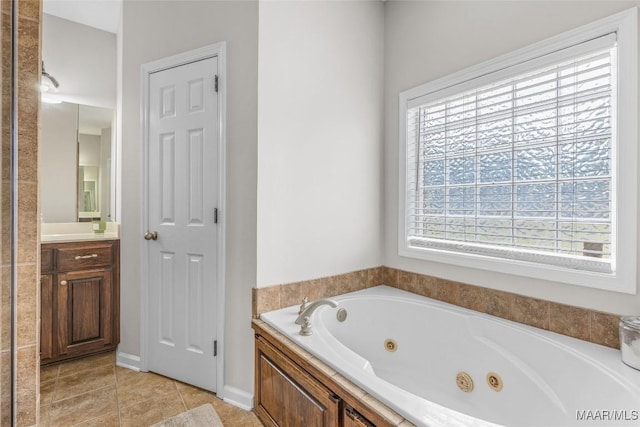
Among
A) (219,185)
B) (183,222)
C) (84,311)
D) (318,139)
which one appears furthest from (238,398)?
(318,139)

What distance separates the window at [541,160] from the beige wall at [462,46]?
0.20 ft

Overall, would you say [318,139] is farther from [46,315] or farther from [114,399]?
[46,315]

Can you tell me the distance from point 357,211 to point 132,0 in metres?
2.21

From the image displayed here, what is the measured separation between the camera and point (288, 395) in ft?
4.72

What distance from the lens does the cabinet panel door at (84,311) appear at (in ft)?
7.52

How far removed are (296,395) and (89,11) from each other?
3.42m

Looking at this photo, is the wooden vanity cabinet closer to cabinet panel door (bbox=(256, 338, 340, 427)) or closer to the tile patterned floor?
cabinet panel door (bbox=(256, 338, 340, 427))

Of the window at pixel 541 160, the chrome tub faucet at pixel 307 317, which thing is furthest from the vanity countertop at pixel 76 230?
the window at pixel 541 160

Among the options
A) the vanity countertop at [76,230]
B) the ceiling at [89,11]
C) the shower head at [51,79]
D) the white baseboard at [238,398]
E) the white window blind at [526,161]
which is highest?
the ceiling at [89,11]

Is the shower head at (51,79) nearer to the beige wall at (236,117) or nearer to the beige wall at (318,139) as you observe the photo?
the beige wall at (236,117)

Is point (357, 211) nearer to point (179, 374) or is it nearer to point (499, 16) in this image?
point (499, 16)

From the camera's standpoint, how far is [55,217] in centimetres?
273

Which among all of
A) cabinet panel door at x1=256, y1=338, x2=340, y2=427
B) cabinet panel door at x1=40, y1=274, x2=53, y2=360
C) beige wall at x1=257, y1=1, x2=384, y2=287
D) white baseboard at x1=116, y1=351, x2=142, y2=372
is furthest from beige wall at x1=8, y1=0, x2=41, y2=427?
cabinet panel door at x1=40, y1=274, x2=53, y2=360

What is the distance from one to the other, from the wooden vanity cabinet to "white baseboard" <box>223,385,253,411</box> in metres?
0.09
